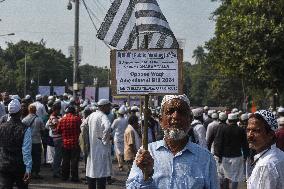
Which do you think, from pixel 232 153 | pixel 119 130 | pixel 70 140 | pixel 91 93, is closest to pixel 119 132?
pixel 119 130

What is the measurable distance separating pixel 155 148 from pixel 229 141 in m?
8.71

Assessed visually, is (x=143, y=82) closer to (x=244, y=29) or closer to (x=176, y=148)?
(x=176, y=148)

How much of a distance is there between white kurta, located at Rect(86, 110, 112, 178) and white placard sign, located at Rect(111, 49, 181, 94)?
20.1ft

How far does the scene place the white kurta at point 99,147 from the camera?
11.5 metres

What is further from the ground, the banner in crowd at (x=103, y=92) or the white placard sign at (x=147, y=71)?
the white placard sign at (x=147, y=71)

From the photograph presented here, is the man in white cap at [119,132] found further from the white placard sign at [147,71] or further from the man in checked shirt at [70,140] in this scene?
the white placard sign at [147,71]

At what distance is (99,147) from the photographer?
11672mm

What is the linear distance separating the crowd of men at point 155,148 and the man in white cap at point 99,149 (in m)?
0.02

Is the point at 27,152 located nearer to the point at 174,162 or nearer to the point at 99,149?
the point at 99,149

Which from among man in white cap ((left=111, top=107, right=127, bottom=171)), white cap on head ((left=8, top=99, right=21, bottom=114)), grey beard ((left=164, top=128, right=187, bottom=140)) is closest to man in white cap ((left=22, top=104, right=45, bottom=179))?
man in white cap ((left=111, top=107, right=127, bottom=171))

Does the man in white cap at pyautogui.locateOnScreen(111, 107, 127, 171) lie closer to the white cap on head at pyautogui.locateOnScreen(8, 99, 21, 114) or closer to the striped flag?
the white cap on head at pyautogui.locateOnScreen(8, 99, 21, 114)

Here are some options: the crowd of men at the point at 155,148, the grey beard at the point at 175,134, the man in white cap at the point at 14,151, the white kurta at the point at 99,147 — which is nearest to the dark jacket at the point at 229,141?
the crowd of men at the point at 155,148

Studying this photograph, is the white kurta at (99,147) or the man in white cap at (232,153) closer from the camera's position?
the white kurta at (99,147)

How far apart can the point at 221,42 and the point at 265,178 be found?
2254 cm
